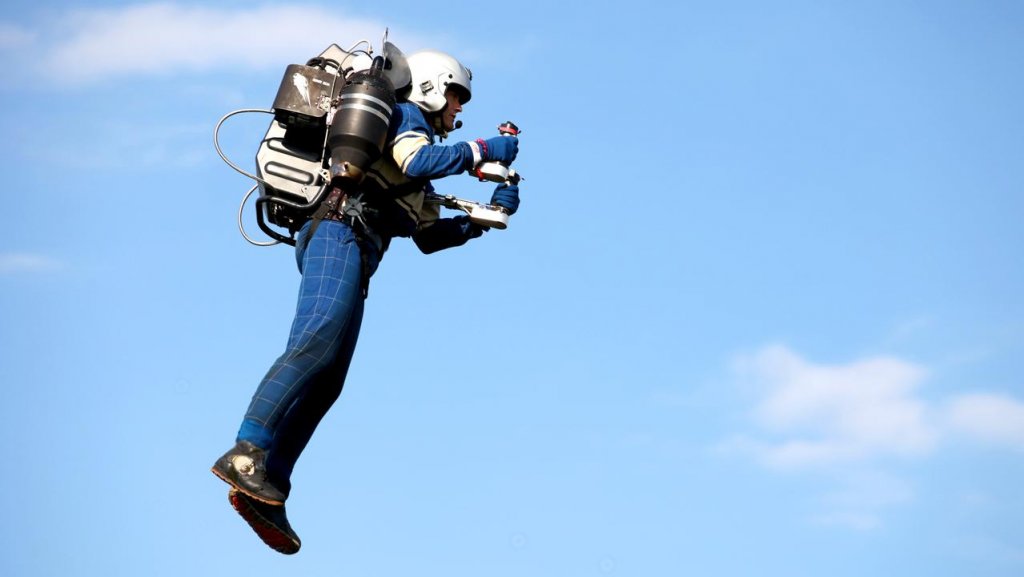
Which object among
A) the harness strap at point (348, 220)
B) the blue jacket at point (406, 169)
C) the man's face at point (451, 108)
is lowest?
the harness strap at point (348, 220)

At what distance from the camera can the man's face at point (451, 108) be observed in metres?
14.8

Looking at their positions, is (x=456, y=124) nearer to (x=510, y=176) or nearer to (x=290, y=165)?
(x=510, y=176)

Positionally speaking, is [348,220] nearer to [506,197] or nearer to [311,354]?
[311,354]

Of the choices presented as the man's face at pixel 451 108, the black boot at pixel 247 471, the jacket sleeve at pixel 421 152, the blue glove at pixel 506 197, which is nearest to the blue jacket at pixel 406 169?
the jacket sleeve at pixel 421 152

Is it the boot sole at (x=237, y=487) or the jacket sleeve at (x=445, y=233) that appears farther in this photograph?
the jacket sleeve at (x=445, y=233)

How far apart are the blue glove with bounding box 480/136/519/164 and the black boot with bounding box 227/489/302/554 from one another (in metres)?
3.60

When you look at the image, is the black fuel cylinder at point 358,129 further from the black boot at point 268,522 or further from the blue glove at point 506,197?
the black boot at point 268,522

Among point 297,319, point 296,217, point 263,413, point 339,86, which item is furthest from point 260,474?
point 339,86

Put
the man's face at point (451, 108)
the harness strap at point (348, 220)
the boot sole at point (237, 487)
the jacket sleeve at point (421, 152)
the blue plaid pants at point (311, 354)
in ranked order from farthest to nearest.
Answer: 1. the man's face at point (451, 108)
2. the harness strap at point (348, 220)
3. the jacket sleeve at point (421, 152)
4. the blue plaid pants at point (311, 354)
5. the boot sole at point (237, 487)

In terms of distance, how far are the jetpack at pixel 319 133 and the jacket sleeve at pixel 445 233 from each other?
60.3 inches

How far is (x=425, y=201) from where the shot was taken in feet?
50.1

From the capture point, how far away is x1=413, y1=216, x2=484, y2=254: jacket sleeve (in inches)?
610

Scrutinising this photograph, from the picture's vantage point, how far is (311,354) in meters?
13.4

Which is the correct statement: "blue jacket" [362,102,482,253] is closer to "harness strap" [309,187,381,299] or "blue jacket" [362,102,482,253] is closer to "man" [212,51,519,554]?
"man" [212,51,519,554]
